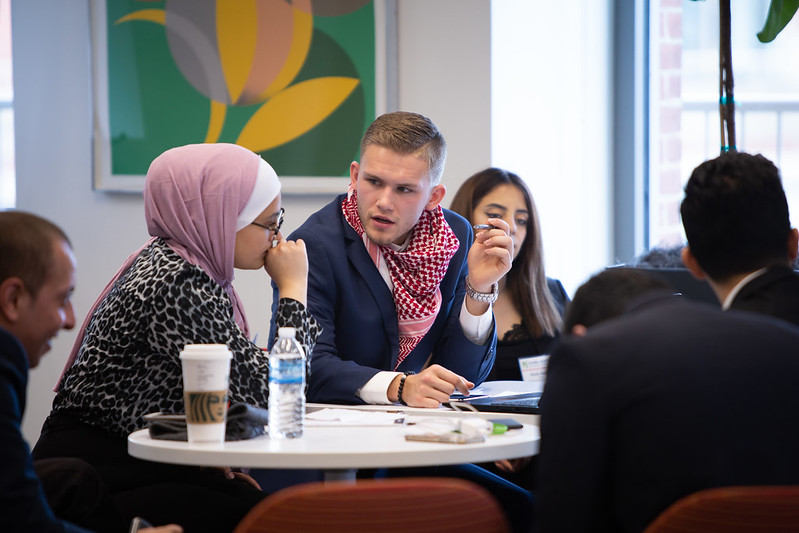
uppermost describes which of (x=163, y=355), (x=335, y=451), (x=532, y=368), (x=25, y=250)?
(x=25, y=250)

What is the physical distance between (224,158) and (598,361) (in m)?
1.28

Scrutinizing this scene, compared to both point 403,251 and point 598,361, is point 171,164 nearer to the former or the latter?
point 403,251

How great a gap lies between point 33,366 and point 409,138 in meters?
1.34

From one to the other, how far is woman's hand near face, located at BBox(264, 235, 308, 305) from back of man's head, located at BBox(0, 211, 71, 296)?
732mm

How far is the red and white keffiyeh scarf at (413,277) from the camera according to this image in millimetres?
2604

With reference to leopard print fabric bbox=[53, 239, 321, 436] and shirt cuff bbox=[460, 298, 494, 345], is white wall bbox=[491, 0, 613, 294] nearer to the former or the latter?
shirt cuff bbox=[460, 298, 494, 345]

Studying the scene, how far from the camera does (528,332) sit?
10.9 ft

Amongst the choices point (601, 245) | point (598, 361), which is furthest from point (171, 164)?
point (601, 245)

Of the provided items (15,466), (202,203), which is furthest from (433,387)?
(15,466)

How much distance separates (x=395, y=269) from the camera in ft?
8.60

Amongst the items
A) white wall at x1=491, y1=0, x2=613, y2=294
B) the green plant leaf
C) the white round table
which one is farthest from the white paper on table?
white wall at x1=491, y1=0, x2=613, y2=294

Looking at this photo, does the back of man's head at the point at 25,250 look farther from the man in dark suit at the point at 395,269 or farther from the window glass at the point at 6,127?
the window glass at the point at 6,127

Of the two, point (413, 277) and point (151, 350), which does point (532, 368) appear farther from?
point (151, 350)

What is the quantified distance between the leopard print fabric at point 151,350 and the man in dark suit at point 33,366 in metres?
0.24
